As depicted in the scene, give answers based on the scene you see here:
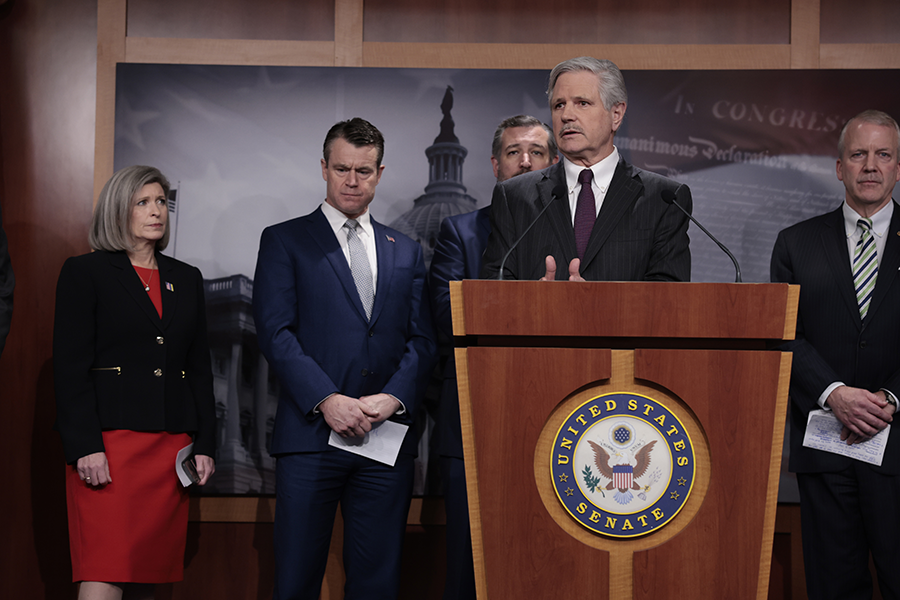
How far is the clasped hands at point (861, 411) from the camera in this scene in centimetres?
231

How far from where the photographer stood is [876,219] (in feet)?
8.40

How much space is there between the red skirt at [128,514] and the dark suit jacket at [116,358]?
0.23 ft

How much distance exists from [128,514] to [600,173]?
1745 millimetres

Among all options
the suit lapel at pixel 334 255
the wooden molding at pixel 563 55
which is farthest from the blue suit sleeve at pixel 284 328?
the wooden molding at pixel 563 55

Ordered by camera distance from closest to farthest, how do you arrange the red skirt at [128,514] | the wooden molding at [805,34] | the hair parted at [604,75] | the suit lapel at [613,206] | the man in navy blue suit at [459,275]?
the suit lapel at [613,206], the hair parted at [604,75], the red skirt at [128,514], the man in navy blue suit at [459,275], the wooden molding at [805,34]

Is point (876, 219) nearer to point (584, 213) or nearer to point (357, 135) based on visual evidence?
point (584, 213)

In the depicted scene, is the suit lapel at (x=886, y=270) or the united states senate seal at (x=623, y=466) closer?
the united states senate seal at (x=623, y=466)

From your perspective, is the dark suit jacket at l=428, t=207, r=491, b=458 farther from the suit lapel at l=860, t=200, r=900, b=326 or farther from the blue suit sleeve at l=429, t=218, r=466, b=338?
the suit lapel at l=860, t=200, r=900, b=326

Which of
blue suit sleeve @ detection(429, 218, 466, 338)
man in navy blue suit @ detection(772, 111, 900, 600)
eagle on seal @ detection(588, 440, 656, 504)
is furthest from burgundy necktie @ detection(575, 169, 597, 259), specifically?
man in navy blue suit @ detection(772, 111, 900, 600)

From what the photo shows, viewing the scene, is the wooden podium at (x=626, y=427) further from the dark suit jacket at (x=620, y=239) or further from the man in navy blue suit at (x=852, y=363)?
the man in navy blue suit at (x=852, y=363)

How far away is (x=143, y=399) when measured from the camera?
239 centimetres

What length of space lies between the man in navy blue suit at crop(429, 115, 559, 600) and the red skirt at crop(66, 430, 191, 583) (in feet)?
2.96

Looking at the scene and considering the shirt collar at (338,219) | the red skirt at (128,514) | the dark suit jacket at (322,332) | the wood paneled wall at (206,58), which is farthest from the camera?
the wood paneled wall at (206,58)

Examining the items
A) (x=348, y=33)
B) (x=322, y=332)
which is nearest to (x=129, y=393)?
(x=322, y=332)
